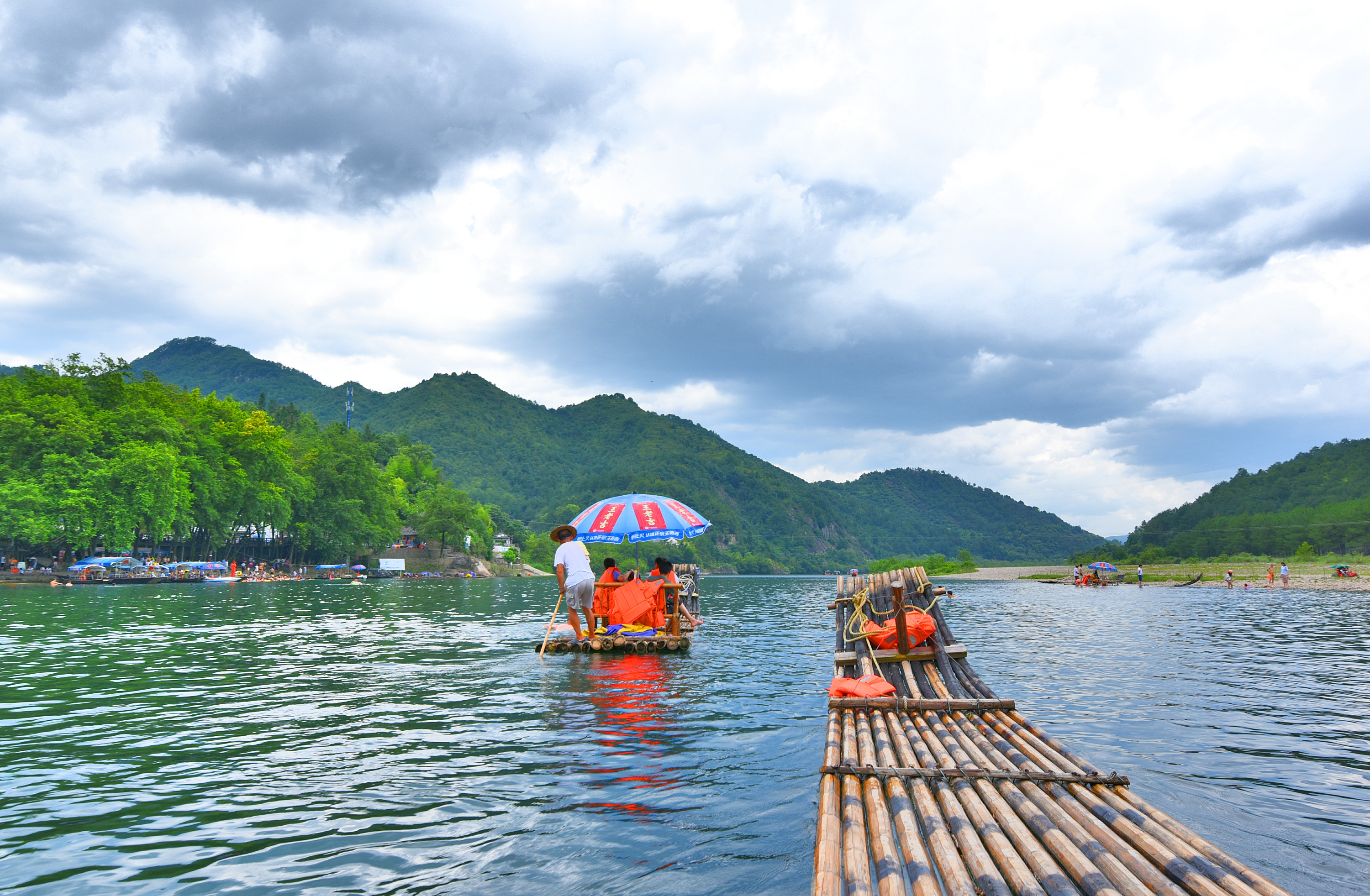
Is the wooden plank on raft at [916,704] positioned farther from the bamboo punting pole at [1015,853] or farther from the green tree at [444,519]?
the green tree at [444,519]

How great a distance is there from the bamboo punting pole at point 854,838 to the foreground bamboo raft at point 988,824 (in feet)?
0.05

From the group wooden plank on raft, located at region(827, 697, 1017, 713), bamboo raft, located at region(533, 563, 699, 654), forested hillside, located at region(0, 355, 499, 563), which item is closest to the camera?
wooden plank on raft, located at region(827, 697, 1017, 713)

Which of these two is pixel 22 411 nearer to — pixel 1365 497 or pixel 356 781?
pixel 356 781

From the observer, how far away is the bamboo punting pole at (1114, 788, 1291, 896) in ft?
15.5

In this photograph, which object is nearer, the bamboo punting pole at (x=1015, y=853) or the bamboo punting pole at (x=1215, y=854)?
the bamboo punting pole at (x=1215, y=854)

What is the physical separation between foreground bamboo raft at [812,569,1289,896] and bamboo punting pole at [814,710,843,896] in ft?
0.05

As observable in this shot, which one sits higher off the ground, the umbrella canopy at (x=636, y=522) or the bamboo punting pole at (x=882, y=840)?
the umbrella canopy at (x=636, y=522)

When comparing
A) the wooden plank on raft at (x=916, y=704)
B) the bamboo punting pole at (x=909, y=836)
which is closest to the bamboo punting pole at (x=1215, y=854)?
the bamboo punting pole at (x=909, y=836)

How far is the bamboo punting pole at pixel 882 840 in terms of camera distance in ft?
16.2

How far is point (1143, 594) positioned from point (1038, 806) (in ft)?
268

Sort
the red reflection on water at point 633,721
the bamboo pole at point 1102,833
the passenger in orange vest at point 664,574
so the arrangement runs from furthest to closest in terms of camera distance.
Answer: the passenger in orange vest at point 664,574
the red reflection on water at point 633,721
the bamboo pole at point 1102,833

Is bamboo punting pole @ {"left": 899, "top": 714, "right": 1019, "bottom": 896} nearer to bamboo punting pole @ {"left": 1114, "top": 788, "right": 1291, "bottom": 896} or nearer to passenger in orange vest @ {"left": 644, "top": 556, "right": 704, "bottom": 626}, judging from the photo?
bamboo punting pole @ {"left": 1114, "top": 788, "right": 1291, "bottom": 896}

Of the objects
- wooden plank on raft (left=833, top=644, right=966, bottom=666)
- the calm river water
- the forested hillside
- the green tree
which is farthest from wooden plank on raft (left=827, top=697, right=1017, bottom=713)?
the green tree

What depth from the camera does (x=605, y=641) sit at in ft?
71.1
